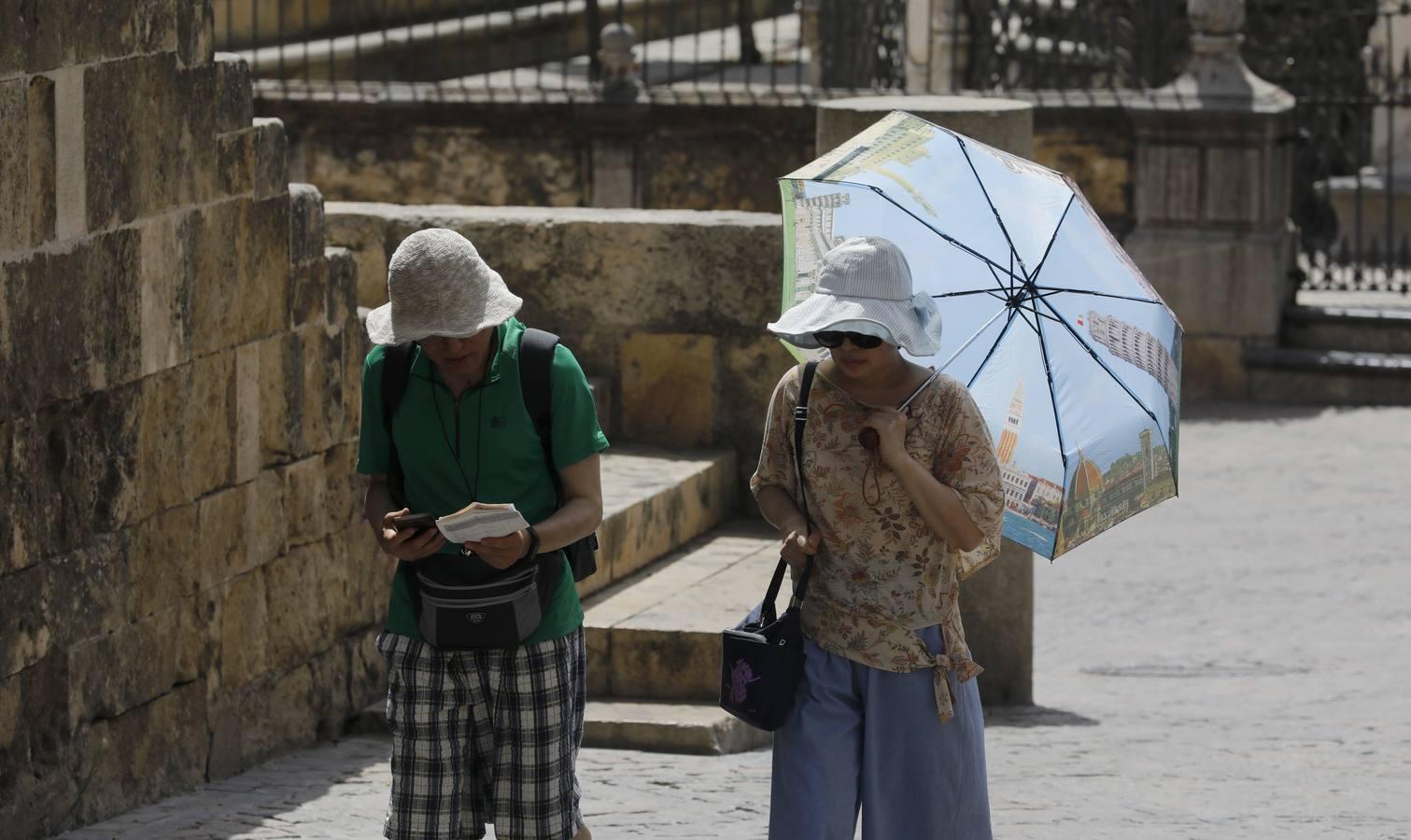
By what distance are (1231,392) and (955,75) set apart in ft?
8.81

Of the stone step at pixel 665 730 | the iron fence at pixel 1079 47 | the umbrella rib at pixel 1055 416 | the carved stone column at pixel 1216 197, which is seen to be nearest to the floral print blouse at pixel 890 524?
the umbrella rib at pixel 1055 416

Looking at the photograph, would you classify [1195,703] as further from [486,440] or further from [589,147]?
[589,147]

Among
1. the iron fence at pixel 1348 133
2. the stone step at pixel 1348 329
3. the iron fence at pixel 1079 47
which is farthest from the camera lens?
the iron fence at pixel 1348 133

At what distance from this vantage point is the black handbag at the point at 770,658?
168 inches

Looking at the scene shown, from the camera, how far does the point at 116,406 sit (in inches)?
218

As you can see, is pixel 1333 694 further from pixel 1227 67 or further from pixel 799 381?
pixel 1227 67

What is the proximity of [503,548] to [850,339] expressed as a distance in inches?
29.3

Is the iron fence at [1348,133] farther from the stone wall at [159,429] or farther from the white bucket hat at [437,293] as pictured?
the white bucket hat at [437,293]

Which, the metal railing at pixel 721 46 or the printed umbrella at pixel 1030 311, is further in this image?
the metal railing at pixel 721 46

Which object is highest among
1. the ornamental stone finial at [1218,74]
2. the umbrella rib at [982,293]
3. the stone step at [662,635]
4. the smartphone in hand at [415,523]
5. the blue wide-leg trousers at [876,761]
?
the ornamental stone finial at [1218,74]

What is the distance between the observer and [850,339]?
13.8 feet

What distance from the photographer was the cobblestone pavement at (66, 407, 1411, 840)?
19.0ft

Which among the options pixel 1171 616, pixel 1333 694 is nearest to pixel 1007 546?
pixel 1333 694

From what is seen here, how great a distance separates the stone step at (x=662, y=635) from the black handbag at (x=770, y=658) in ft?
7.78
